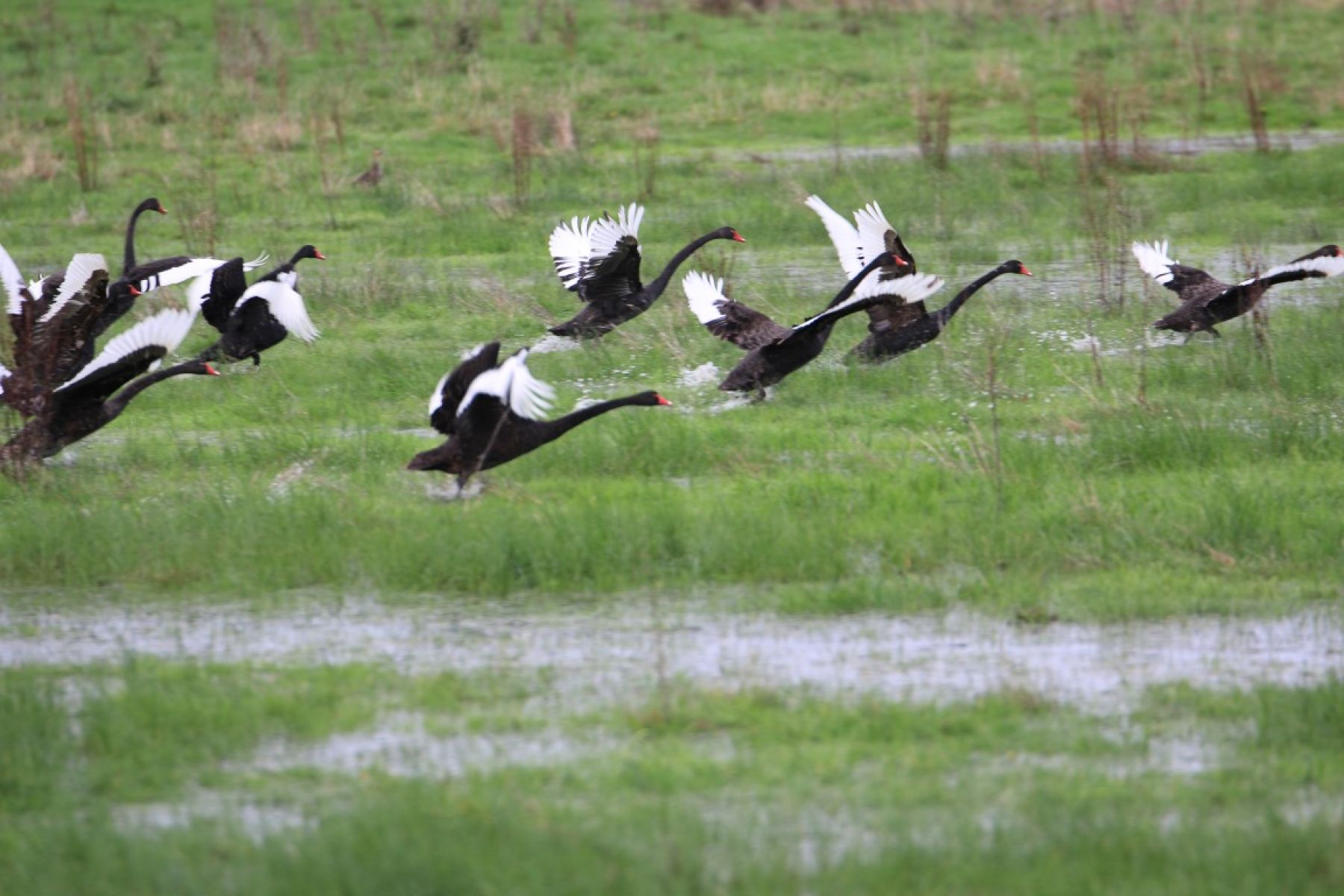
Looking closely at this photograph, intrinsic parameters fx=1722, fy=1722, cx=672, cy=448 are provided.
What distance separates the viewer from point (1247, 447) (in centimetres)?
890

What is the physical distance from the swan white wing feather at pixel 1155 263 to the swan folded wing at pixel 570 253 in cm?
379

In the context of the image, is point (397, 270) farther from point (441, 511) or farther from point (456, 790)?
point (456, 790)

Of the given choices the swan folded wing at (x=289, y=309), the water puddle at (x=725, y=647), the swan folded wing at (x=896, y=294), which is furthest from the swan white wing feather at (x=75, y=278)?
the swan folded wing at (x=896, y=294)

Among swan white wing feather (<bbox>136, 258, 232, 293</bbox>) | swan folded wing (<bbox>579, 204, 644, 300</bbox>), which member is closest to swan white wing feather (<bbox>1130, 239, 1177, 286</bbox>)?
swan folded wing (<bbox>579, 204, 644, 300</bbox>)

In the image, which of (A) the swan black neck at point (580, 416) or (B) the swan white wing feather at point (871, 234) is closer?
(A) the swan black neck at point (580, 416)

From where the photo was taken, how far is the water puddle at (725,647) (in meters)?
6.29

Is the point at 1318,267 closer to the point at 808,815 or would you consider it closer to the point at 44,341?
the point at 808,815

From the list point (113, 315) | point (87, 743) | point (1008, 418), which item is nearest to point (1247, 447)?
point (1008, 418)

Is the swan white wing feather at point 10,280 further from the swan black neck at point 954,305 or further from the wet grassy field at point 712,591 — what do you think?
the swan black neck at point 954,305

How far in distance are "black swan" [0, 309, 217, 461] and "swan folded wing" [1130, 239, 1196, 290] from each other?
21.0ft

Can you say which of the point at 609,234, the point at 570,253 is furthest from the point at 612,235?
the point at 570,253

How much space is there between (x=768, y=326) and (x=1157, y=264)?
302 centimetres

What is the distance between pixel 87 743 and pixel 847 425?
16.7 ft

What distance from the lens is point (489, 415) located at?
26.9ft
